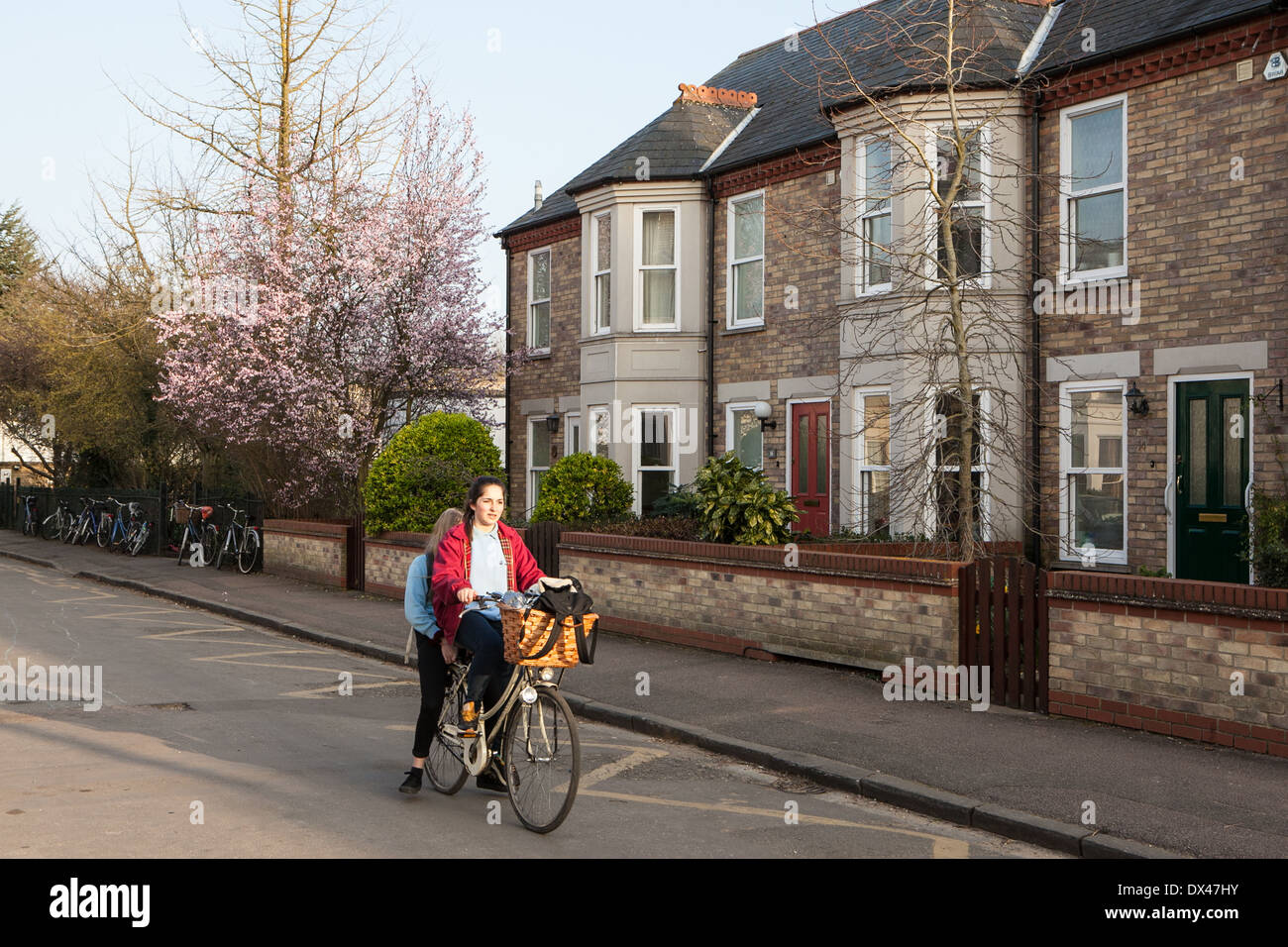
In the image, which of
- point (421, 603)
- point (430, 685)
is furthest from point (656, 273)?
point (430, 685)

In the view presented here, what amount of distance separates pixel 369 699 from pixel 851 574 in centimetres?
431

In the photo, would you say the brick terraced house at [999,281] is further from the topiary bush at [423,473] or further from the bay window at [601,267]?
the topiary bush at [423,473]

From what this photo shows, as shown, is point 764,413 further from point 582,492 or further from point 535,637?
point 535,637

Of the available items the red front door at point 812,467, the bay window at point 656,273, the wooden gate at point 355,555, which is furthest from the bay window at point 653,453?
the wooden gate at point 355,555

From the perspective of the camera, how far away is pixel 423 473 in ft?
58.6

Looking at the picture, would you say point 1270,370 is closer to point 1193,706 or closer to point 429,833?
point 1193,706

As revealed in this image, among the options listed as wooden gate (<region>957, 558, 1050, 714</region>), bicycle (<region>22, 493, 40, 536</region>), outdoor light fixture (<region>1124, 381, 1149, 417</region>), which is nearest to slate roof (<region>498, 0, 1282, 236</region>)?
outdoor light fixture (<region>1124, 381, 1149, 417</region>)

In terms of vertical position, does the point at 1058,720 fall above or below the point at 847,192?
below

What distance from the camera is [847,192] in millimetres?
16391

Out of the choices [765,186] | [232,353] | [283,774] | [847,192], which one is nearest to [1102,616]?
[283,774]

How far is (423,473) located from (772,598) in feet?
25.2

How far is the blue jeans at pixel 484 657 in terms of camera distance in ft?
21.5

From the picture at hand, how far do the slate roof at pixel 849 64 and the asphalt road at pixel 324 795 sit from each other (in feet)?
24.0

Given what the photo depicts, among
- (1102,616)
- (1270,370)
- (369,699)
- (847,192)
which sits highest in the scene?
(847,192)
